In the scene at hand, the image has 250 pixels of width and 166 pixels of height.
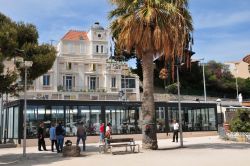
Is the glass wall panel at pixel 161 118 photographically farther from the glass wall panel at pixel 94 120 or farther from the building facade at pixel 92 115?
the glass wall panel at pixel 94 120

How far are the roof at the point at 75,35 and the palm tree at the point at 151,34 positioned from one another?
58361mm

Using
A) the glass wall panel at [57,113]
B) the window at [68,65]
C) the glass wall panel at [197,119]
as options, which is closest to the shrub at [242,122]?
the glass wall panel at [197,119]

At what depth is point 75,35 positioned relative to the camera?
266 ft

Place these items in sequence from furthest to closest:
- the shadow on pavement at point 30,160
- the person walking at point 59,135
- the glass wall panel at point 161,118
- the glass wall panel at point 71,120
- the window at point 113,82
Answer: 1. the window at point 113,82
2. the glass wall panel at point 161,118
3. the glass wall panel at point 71,120
4. the person walking at point 59,135
5. the shadow on pavement at point 30,160

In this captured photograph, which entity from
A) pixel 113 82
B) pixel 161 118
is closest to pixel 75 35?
pixel 113 82

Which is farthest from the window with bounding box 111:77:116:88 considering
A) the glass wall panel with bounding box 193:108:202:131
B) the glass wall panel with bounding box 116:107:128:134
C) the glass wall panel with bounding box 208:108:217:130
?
the glass wall panel with bounding box 116:107:128:134

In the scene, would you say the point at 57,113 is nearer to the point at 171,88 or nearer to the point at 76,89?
the point at 76,89

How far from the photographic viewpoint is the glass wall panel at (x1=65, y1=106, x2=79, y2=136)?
30781mm

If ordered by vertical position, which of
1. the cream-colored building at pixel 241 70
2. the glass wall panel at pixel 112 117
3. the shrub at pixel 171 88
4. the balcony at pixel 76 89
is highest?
the cream-colored building at pixel 241 70

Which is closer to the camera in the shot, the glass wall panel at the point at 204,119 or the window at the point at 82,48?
the glass wall panel at the point at 204,119

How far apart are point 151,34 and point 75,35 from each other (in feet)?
203

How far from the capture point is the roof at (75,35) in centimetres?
7900

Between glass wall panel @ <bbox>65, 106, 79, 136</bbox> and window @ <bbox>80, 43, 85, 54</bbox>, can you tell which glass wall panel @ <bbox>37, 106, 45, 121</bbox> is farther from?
window @ <bbox>80, 43, 85, 54</bbox>

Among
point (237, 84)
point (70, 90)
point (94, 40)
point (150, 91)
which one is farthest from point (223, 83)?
point (150, 91)
